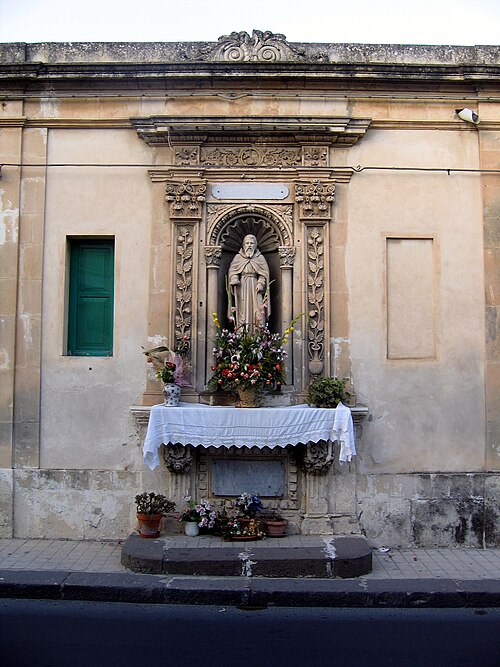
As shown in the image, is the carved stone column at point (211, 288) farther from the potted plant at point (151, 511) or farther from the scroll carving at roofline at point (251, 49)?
the scroll carving at roofline at point (251, 49)

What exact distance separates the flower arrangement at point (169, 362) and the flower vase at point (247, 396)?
0.83m

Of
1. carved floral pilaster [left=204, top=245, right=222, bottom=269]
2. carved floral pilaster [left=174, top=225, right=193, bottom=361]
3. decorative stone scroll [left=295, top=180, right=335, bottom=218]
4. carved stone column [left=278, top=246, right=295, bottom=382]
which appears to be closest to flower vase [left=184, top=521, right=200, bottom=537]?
carved floral pilaster [left=174, top=225, right=193, bottom=361]

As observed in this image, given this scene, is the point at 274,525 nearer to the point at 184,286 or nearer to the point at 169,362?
the point at 169,362

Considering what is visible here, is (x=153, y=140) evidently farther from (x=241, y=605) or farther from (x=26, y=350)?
(x=241, y=605)

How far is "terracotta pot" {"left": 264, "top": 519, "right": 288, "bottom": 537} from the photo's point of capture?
841cm

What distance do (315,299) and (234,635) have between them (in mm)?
4482

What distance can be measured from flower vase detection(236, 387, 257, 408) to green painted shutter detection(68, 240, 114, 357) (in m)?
2.04

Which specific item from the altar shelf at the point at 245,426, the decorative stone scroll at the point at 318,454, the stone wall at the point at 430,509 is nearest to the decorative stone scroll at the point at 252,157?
the altar shelf at the point at 245,426

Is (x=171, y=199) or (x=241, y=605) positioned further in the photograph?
(x=171, y=199)

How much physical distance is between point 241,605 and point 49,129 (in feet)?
22.3

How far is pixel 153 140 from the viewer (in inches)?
364

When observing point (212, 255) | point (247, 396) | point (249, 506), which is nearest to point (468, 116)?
point (212, 255)

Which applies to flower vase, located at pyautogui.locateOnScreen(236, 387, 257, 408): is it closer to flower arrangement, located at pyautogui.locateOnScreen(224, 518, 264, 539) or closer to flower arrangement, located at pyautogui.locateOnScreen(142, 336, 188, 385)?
flower arrangement, located at pyautogui.locateOnScreen(142, 336, 188, 385)

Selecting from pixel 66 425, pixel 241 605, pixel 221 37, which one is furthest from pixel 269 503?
pixel 221 37
